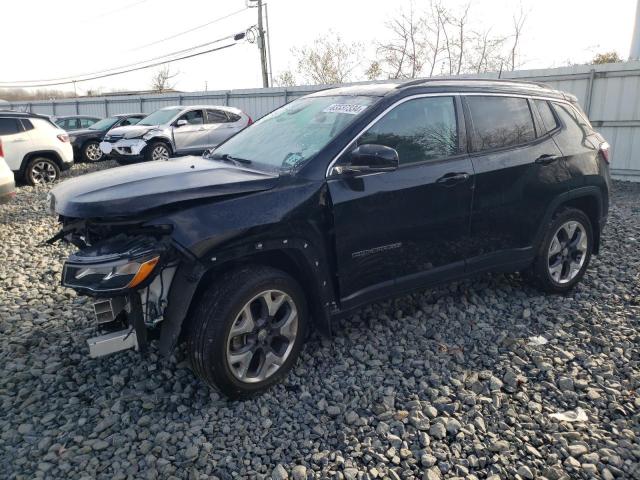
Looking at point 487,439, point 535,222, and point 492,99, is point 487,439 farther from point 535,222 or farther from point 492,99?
point 492,99

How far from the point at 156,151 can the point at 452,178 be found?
1113cm

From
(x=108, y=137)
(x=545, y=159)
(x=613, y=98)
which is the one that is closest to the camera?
(x=545, y=159)

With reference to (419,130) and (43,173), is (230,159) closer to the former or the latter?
(419,130)

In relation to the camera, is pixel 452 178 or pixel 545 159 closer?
pixel 452 178

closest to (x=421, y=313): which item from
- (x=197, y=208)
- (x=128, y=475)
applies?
(x=197, y=208)

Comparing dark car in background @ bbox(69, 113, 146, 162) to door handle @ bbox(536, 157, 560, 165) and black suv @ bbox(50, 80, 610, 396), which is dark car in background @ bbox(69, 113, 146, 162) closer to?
black suv @ bbox(50, 80, 610, 396)

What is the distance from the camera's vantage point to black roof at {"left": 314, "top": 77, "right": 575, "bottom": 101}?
3631mm

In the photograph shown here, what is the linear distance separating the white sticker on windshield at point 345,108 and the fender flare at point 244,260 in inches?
41.1

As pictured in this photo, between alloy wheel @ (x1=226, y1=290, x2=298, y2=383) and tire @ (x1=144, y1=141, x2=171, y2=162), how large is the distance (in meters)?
11.1

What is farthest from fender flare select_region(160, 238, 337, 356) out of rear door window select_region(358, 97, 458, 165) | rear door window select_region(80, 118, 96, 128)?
rear door window select_region(80, 118, 96, 128)

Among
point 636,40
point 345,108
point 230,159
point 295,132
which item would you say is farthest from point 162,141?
point 636,40

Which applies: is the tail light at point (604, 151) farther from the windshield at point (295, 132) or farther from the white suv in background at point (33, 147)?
the white suv in background at point (33, 147)

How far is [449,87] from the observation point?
377 cm

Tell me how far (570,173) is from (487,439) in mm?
2650
